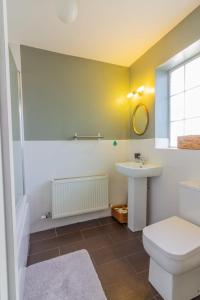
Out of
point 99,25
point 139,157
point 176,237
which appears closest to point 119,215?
point 139,157

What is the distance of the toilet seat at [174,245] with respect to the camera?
1040 millimetres

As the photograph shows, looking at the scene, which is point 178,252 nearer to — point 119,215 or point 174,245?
point 174,245

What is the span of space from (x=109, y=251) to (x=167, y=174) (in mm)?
1092

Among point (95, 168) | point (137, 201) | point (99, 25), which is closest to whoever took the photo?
point (99, 25)

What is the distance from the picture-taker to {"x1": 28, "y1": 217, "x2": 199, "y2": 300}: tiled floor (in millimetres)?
1307

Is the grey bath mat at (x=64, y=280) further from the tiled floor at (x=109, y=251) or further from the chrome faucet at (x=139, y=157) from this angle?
the chrome faucet at (x=139, y=157)

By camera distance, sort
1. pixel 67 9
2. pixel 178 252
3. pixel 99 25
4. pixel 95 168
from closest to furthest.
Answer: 1. pixel 178 252
2. pixel 67 9
3. pixel 99 25
4. pixel 95 168

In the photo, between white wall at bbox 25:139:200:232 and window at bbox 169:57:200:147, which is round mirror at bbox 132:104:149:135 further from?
window at bbox 169:57:200:147

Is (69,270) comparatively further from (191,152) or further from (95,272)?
(191,152)

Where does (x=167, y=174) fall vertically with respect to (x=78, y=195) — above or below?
above

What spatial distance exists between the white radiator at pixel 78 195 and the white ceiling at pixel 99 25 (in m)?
1.76

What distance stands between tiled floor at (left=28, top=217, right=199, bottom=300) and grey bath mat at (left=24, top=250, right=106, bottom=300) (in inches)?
3.2

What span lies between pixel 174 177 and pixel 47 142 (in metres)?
1.65

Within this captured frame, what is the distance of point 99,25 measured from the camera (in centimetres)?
172
